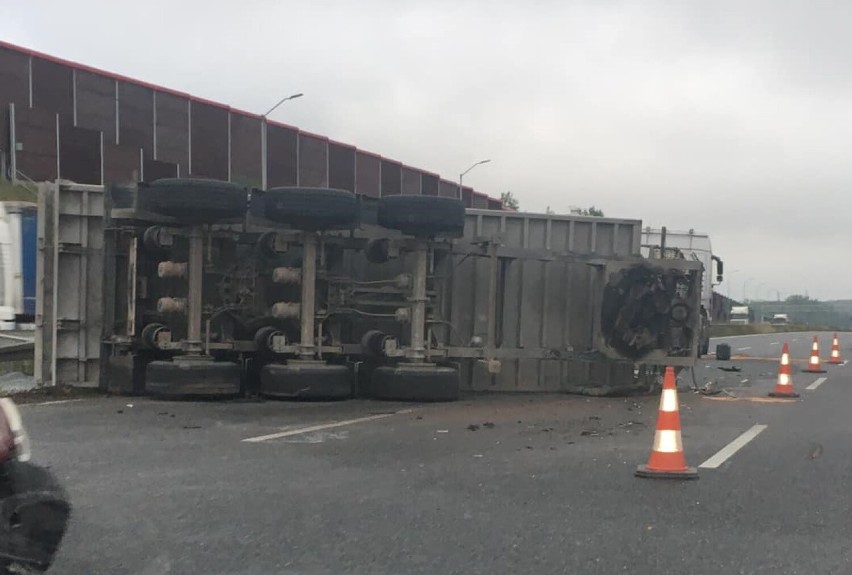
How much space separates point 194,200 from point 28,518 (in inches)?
281

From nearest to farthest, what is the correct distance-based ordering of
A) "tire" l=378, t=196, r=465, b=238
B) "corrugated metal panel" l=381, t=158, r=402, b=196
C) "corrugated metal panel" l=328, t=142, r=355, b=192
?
1. "tire" l=378, t=196, r=465, b=238
2. "corrugated metal panel" l=328, t=142, r=355, b=192
3. "corrugated metal panel" l=381, t=158, r=402, b=196

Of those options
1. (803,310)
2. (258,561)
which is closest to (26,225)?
(258,561)

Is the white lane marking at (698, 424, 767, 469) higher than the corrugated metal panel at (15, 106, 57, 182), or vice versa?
the corrugated metal panel at (15, 106, 57, 182)

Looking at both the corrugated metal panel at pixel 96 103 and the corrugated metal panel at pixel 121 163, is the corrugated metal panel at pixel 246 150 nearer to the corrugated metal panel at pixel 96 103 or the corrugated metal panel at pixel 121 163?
the corrugated metal panel at pixel 121 163

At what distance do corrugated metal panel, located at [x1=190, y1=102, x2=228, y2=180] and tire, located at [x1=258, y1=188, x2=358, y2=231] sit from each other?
110 ft

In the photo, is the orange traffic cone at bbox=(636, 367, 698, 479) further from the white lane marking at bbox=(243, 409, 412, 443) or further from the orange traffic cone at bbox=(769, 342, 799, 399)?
the orange traffic cone at bbox=(769, 342, 799, 399)

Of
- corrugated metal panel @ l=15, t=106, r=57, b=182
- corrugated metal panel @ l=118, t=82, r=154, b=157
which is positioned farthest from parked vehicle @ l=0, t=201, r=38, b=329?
corrugated metal panel @ l=118, t=82, r=154, b=157

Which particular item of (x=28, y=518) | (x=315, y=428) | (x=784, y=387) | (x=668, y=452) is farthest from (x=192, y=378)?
(x=784, y=387)

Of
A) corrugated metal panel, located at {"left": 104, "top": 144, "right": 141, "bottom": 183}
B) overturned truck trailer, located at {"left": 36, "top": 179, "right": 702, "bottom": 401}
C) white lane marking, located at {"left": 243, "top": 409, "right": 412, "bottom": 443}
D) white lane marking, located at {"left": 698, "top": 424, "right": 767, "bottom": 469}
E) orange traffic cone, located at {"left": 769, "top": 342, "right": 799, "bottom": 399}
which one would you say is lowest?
white lane marking, located at {"left": 243, "top": 409, "right": 412, "bottom": 443}

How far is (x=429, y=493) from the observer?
6.00 metres

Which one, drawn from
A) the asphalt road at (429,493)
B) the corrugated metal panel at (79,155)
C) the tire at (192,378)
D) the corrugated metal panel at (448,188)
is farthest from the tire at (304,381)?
the corrugated metal panel at (448,188)

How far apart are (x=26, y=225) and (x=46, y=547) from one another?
8.09 m

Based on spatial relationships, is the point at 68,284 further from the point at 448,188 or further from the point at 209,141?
the point at 448,188

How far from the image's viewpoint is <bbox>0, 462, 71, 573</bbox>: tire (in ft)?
12.0
